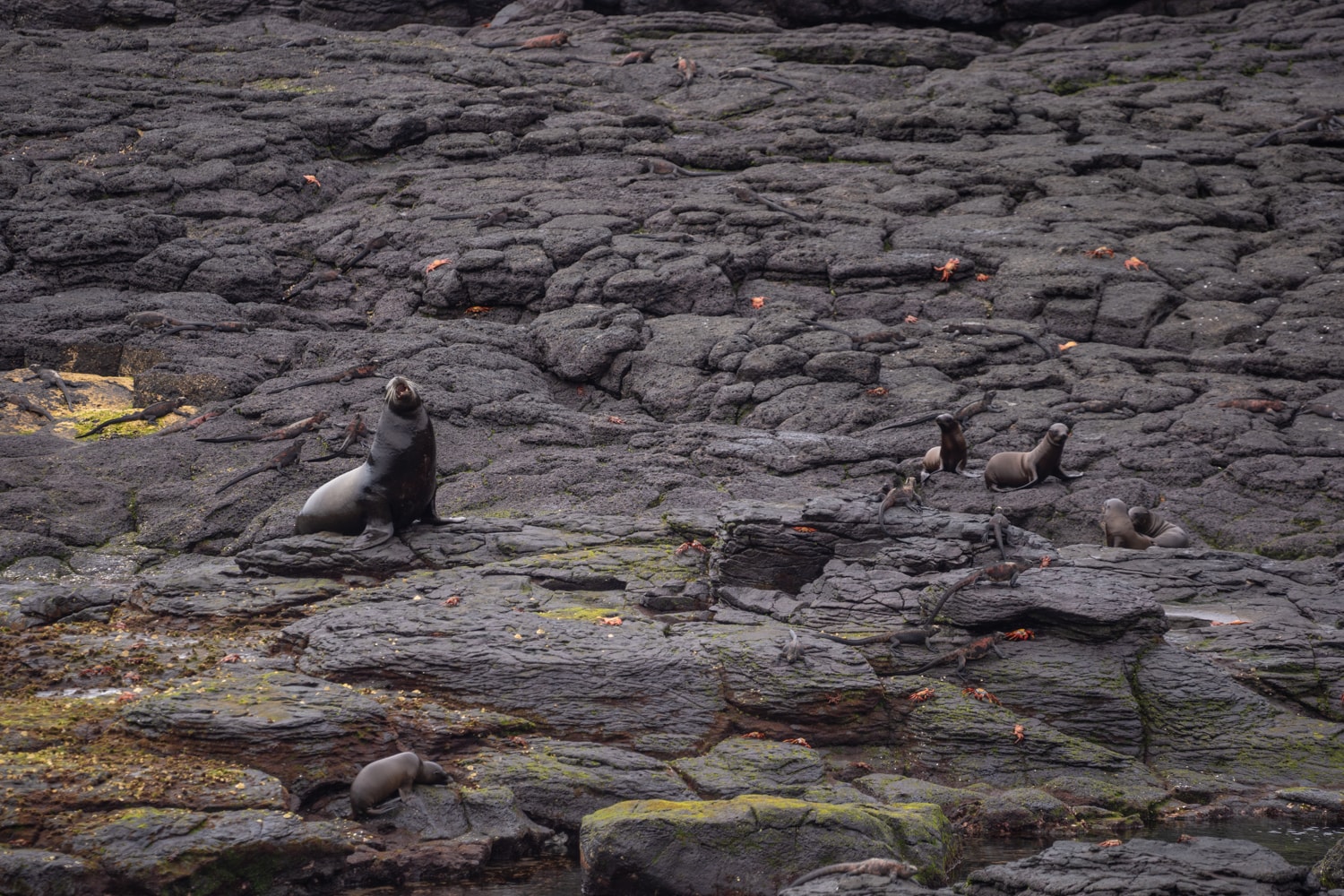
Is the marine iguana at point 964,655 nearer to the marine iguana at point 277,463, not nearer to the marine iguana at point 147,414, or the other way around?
the marine iguana at point 277,463

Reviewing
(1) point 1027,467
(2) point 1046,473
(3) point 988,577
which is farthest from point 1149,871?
(2) point 1046,473

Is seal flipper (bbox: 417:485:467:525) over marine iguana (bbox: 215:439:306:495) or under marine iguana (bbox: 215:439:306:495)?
over

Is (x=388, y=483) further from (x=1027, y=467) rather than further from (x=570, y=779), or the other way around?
(x=1027, y=467)

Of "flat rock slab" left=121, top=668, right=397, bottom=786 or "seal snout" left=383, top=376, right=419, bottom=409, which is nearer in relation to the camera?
"flat rock slab" left=121, top=668, right=397, bottom=786

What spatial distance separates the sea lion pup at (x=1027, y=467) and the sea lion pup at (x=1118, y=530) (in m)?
0.91

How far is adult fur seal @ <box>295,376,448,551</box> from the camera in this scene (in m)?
10.4

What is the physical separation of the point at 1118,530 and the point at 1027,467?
4.79 ft

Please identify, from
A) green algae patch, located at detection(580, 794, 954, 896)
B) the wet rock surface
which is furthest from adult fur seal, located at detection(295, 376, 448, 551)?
green algae patch, located at detection(580, 794, 954, 896)

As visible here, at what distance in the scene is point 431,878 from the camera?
668 cm

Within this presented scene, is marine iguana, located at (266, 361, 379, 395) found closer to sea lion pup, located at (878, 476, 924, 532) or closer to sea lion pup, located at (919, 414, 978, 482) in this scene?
sea lion pup, located at (919, 414, 978, 482)

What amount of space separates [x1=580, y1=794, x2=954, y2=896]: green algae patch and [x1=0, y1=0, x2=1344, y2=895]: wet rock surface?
0.03 m

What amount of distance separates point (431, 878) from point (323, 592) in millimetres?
3624

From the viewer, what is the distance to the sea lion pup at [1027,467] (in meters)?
13.4

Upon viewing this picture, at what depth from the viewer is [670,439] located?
1459 centimetres
